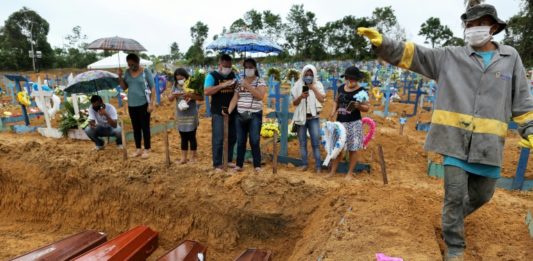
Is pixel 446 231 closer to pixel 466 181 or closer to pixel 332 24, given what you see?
pixel 466 181

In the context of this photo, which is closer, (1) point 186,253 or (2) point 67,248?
(1) point 186,253

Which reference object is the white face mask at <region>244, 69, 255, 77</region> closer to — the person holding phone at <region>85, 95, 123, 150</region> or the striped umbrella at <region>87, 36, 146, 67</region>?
the striped umbrella at <region>87, 36, 146, 67</region>

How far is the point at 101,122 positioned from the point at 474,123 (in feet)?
19.5

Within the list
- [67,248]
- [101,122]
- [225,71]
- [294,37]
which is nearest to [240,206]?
[225,71]

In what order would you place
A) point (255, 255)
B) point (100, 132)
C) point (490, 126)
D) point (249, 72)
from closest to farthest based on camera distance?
point (490, 126) < point (255, 255) < point (249, 72) < point (100, 132)

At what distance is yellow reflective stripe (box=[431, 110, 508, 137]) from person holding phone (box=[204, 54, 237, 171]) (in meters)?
2.91

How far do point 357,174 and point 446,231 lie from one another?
2702 mm

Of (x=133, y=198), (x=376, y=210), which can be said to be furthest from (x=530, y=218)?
(x=133, y=198)

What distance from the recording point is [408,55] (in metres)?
2.62

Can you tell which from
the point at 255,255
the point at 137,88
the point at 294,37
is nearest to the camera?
the point at 255,255

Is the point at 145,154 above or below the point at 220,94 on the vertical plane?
below

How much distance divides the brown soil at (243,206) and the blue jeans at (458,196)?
19cm

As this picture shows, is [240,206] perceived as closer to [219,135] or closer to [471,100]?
[219,135]

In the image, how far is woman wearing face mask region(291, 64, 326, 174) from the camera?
4793 millimetres
